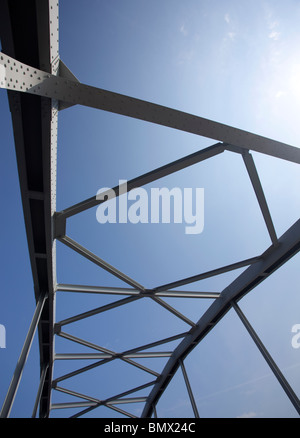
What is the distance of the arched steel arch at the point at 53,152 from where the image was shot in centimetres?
404

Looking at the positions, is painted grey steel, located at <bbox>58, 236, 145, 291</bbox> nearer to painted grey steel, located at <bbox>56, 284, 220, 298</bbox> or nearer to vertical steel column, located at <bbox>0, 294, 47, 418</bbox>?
painted grey steel, located at <bbox>56, 284, 220, 298</bbox>

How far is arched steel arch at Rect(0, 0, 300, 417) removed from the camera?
4039mm

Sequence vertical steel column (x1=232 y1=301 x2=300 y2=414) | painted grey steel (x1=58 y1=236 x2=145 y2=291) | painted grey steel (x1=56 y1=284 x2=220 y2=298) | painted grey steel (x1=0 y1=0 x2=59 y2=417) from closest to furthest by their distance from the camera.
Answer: painted grey steel (x1=0 y1=0 x2=59 y2=417)
painted grey steel (x1=58 y1=236 x2=145 y2=291)
vertical steel column (x1=232 y1=301 x2=300 y2=414)
painted grey steel (x1=56 y1=284 x2=220 y2=298)

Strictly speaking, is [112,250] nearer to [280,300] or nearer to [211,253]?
[211,253]

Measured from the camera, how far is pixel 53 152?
5.62 m

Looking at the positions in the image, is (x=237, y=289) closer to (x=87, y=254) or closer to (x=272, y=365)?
(x=272, y=365)

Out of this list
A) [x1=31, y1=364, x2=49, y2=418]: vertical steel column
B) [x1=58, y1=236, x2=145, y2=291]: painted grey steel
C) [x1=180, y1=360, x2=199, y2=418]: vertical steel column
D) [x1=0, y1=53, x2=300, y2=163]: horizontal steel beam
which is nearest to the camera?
[x1=0, y1=53, x2=300, y2=163]: horizontal steel beam

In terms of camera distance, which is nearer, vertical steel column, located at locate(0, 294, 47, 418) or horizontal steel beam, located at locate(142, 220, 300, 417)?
vertical steel column, located at locate(0, 294, 47, 418)

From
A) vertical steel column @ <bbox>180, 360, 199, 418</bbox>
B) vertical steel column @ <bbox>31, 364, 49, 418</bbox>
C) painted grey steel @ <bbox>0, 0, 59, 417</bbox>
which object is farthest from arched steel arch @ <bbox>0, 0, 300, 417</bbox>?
vertical steel column @ <bbox>180, 360, 199, 418</bbox>

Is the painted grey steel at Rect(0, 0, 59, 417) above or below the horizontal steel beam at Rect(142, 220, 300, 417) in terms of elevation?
above

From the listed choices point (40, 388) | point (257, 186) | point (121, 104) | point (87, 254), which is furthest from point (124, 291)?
point (40, 388)

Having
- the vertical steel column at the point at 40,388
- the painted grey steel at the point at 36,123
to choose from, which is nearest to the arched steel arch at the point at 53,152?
the painted grey steel at the point at 36,123

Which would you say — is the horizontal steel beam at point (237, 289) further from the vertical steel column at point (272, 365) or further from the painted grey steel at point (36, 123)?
the painted grey steel at point (36, 123)
